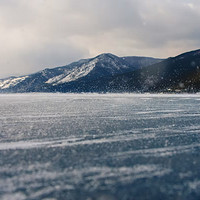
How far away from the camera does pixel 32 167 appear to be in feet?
29.6

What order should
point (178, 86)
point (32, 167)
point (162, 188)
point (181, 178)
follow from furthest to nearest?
point (178, 86)
point (32, 167)
point (181, 178)
point (162, 188)

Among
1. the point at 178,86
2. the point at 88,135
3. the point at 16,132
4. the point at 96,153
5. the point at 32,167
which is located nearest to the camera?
the point at 32,167

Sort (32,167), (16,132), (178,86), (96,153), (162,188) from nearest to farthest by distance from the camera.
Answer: (162,188)
(32,167)
(96,153)
(16,132)
(178,86)

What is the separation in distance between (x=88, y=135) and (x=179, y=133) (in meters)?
6.38

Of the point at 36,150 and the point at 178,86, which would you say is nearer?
the point at 36,150

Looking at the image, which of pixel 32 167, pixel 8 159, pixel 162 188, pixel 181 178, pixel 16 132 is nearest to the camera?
pixel 162 188

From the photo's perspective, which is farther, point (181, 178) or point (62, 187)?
point (181, 178)

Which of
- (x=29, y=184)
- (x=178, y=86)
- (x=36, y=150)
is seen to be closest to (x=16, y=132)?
(x=36, y=150)

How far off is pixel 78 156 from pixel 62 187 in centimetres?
309

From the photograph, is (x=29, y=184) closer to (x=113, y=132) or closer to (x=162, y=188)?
(x=162, y=188)

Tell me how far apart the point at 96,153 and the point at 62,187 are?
367 cm

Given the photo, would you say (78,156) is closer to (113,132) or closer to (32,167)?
(32,167)

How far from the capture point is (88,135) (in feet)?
47.8

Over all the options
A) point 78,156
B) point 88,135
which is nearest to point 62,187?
point 78,156
